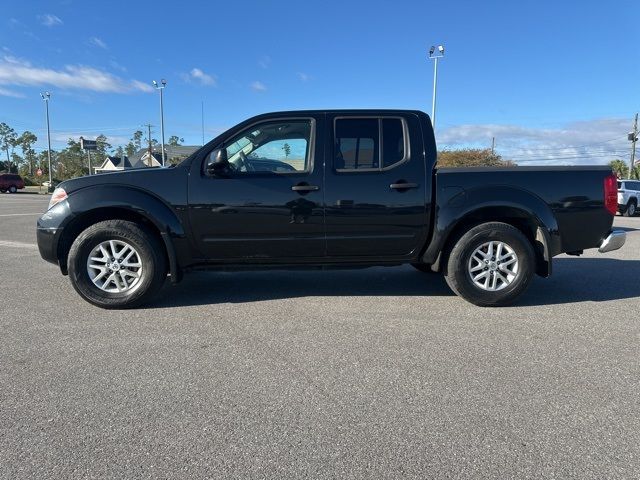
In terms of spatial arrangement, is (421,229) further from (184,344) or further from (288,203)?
(184,344)

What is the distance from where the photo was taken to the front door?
4.52 meters

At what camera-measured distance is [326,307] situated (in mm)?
4680

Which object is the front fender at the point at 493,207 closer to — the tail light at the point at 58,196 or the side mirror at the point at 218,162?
the side mirror at the point at 218,162

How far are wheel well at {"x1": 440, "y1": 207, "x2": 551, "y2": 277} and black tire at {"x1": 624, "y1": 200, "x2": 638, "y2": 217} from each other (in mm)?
18213

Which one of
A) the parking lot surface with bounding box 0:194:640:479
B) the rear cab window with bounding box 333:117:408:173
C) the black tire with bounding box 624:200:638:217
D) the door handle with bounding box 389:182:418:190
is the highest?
the rear cab window with bounding box 333:117:408:173

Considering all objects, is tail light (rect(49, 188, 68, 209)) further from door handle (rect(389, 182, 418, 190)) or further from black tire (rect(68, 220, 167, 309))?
door handle (rect(389, 182, 418, 190))

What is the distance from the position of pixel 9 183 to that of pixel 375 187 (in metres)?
44.6

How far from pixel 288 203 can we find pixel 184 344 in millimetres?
1661

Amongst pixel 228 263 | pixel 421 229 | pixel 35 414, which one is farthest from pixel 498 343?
pixel 35 414

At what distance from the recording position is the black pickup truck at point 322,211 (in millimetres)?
4512

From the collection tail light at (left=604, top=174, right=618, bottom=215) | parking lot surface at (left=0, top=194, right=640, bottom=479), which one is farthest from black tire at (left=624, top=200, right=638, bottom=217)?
tail light at (left=604, top=174, right=618, bottom=215)

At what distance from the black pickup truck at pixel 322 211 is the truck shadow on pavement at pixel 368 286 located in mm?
496

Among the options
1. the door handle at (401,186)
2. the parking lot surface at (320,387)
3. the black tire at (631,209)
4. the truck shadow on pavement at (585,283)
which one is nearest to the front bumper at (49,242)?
the parking lot surface at (320,387)

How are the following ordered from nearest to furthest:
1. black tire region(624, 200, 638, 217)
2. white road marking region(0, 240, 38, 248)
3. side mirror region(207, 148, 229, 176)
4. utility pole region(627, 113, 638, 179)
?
side mirror region(207, 148, 229, 176) < white road marking region(0, 240, 38, 248) < black tire region(624, 200, 638, 217) < utility pole region(627, 113, 638, 179)
